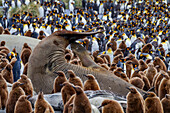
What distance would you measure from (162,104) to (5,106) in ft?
8.39

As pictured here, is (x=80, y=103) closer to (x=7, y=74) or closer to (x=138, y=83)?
(x=7, y=74)

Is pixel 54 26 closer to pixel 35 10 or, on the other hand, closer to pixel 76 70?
pixel 35 10

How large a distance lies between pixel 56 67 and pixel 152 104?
2.41 metres

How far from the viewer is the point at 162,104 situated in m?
6.34

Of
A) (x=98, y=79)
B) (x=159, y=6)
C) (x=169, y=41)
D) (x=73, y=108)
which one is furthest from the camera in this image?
(x=159, y=6)

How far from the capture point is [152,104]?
589 centimetres

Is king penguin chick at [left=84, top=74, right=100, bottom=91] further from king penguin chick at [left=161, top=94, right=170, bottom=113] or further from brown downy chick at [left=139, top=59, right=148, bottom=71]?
brown downy chick at [left=139, top=59, right=148, bottom=71]

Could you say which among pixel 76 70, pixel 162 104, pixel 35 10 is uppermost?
pixel 35 10

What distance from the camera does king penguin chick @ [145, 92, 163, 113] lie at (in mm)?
5832

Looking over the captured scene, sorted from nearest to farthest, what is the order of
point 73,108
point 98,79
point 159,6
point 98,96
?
point 73,108 < point 98,96 < point 98,79 < point 159,6

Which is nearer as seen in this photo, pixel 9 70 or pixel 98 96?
pixel 98 96

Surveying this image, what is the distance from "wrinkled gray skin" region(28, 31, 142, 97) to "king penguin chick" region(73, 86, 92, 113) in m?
2.25

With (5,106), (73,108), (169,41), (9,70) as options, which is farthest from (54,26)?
(73,108)

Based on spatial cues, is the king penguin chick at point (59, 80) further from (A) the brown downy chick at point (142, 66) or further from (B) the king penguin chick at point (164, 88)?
(A) the brown downy chick at point (142, 66)
